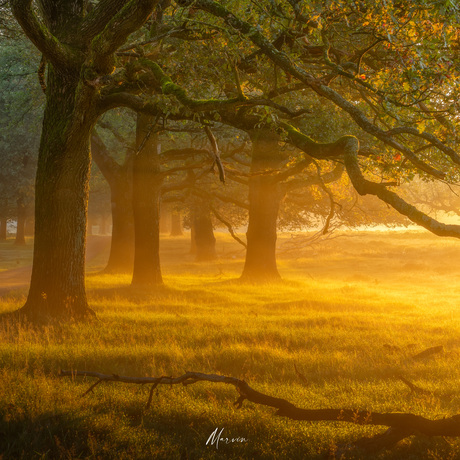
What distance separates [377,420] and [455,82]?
6.50 m

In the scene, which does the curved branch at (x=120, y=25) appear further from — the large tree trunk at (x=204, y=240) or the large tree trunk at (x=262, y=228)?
the large tree trunk at (x=204, y=240)

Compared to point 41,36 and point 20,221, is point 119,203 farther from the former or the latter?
point 20,221

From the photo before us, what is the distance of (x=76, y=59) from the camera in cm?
1123

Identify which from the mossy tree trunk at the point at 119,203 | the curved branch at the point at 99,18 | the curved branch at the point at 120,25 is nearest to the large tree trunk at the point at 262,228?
the mossy tree trunk at the point at 119,203

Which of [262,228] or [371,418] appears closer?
[371,418]

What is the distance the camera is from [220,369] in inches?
334

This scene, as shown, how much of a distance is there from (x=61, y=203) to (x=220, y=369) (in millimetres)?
5925

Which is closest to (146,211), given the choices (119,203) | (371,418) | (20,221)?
(119,203)

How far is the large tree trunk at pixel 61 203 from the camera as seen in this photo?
38.4ft

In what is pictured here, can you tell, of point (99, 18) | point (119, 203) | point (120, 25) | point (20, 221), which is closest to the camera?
point (120, 25)

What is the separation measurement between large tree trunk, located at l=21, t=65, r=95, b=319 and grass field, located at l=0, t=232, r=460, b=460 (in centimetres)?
100

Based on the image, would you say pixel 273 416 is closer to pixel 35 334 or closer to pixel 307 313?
pixel 35 334

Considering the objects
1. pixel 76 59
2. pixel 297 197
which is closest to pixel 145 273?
pixel 76 59

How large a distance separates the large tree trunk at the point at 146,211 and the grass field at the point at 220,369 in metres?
1.67
